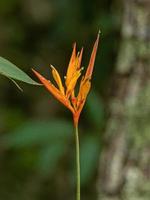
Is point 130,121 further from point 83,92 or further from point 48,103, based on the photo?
point 48,103

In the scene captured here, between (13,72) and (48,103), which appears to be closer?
(13,72)

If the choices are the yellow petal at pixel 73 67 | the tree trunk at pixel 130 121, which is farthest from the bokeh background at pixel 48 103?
the yellow petal at pixel 73 67

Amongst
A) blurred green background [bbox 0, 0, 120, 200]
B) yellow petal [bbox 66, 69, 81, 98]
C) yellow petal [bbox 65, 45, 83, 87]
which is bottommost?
blurred green background [bbox 0, 0, 120, 200]

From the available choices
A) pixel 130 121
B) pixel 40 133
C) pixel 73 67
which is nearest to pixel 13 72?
pixel 73 67

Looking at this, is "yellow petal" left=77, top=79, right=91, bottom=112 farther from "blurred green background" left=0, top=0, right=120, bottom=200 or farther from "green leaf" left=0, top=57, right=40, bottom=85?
"blurred green background" left=0, top=0, right=120, bottom=200

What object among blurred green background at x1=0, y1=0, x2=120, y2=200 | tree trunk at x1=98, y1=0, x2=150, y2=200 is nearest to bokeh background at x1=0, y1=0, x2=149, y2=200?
blurred green background at x1=0, y1=0, x2=120, y2=200

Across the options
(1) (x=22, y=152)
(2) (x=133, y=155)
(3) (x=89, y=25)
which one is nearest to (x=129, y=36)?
(2) (x=133, y=155)

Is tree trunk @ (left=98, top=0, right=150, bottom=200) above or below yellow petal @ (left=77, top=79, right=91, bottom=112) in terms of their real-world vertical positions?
below
